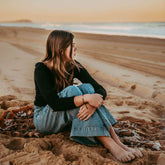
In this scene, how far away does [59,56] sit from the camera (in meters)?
2.13

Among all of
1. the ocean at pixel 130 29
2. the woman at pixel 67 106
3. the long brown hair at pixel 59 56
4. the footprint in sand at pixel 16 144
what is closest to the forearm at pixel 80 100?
the woman at pixel 67 106

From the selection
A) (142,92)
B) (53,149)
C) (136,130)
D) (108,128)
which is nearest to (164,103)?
(142,92)

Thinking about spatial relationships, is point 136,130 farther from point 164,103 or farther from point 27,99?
point 27,99

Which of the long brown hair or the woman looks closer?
the woman

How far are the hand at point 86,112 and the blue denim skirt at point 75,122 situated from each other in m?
0.03

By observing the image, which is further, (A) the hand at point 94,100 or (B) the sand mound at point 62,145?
(A) the hand at point 94,100

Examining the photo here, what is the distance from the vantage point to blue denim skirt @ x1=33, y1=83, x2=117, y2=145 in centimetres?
191

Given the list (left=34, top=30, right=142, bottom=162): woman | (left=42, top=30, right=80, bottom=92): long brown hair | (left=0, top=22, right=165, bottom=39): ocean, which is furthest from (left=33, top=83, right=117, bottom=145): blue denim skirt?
(left=0, top=22, right=165, bottom=39): ocean

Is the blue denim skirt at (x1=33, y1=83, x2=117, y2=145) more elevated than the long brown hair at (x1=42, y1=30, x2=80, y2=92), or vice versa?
the long brown hair at (x1=42, y1=30, x2=80, y2=92)

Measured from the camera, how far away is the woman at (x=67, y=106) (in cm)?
191

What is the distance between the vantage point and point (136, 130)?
2594mm

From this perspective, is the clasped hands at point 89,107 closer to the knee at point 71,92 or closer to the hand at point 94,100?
the hand at point 94,100

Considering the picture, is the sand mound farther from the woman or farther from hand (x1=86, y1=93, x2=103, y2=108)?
hand (x1=86, y1=93, x2=103, y2=108)

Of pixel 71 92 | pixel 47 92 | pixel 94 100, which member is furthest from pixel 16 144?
pixel 94 100
